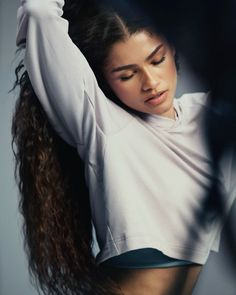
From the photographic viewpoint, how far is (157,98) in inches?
37.0

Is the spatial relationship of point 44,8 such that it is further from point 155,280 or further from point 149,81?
point 155,280

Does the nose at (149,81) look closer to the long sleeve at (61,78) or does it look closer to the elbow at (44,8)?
the long sleeve at (61,78)

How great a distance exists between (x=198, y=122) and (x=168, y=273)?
28 centimetres

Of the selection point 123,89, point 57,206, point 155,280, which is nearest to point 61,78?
point 123,89

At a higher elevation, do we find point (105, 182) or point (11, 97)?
point (11, 97)

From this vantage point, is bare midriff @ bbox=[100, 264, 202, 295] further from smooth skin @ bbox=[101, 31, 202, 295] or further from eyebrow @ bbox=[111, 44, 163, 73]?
eyebrow @ bbox=[111, 44, 163, 73]

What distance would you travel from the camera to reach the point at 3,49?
1019 millimetres

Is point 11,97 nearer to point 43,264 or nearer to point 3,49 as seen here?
point 3,49

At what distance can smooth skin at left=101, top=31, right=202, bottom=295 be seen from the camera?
923mm

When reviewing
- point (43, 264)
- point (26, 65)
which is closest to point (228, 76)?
point (26, 65)

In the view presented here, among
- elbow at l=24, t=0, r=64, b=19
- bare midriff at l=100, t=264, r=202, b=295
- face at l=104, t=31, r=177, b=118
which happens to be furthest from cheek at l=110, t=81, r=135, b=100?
bare midriff at l=100, t=264, r=202, b=295

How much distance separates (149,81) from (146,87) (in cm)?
1

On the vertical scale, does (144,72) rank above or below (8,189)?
above

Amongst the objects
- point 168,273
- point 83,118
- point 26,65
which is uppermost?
point 26,65
